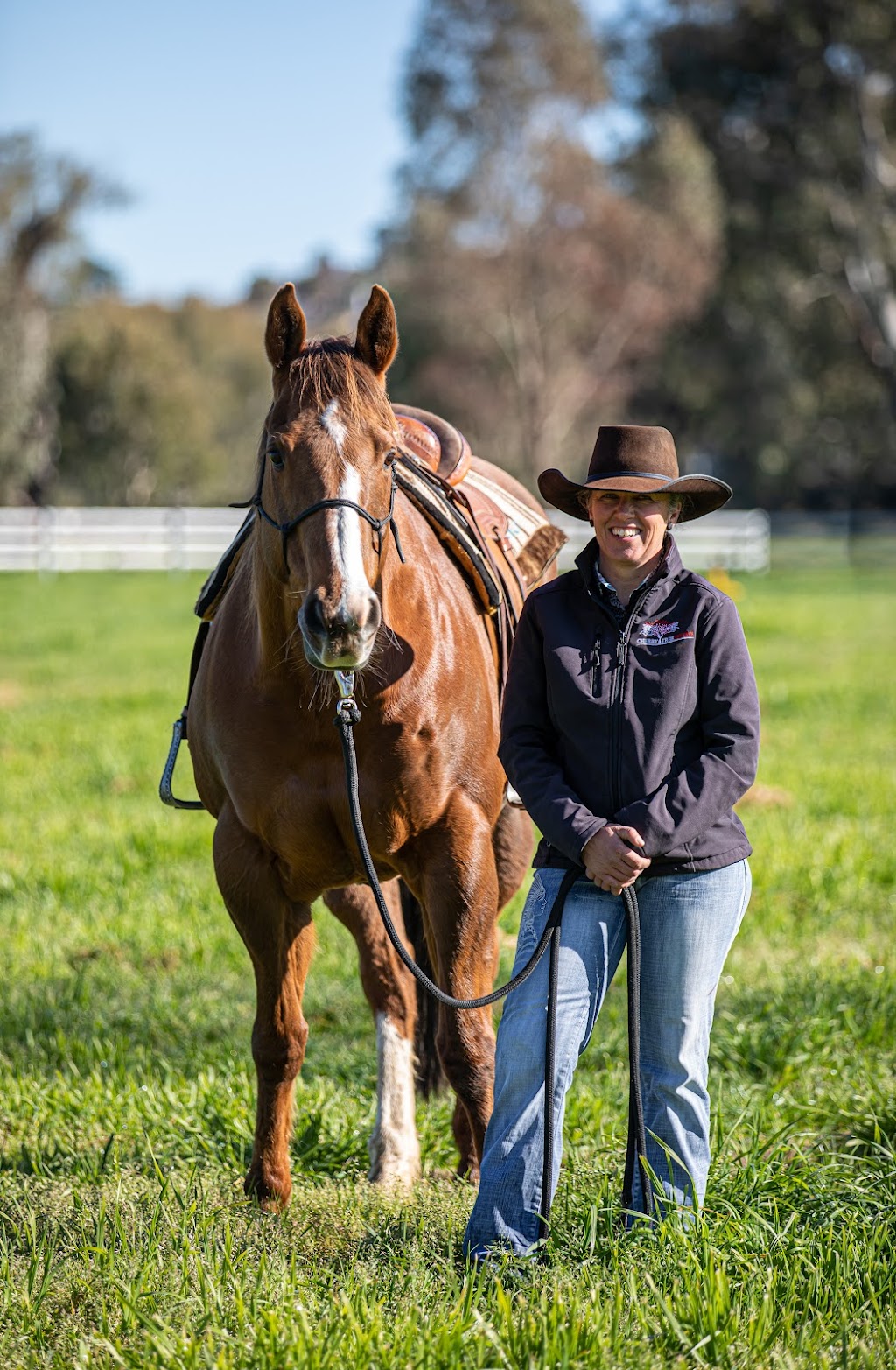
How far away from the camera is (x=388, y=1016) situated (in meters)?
4.32

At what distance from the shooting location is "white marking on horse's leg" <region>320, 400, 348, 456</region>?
311 centimetres

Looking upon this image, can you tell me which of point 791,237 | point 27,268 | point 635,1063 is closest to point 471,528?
point 635,1063

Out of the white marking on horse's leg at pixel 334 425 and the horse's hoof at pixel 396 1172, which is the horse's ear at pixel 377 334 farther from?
the horse's hoof at pixel 396 1172

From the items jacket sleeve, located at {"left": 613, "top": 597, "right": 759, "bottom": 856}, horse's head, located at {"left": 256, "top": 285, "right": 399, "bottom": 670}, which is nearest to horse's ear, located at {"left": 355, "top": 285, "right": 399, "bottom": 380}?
horse's head, located at {"left": 256, "top": 285, "right": 399, "bottom": 670}

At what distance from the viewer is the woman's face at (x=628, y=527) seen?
317 centimetres

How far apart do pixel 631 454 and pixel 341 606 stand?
2.71ft

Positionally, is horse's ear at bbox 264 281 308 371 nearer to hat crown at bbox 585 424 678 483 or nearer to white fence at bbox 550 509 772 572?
hat crown at bbox 585 424 678 483

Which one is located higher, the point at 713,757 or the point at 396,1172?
Result: the point at 713,757

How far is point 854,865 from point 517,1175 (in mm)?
4227

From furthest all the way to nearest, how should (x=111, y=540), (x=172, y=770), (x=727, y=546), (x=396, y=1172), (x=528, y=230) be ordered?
1. (x=528, y=230)
2. (x=111, y=540)
3. (x=727, y=546)
4. (x=172, y=770)
5. (x=396, y=1172)

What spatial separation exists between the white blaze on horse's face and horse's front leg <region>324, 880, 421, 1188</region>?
163cm

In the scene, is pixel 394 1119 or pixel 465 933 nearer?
pixel 465 933

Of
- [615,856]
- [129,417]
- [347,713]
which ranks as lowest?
[615,856]

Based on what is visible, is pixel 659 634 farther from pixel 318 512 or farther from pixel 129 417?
pixel 129 417
